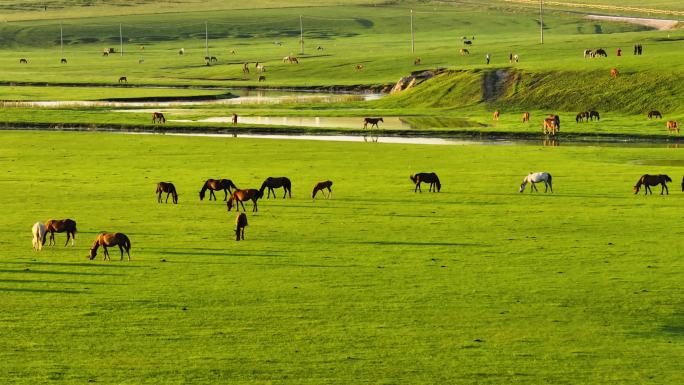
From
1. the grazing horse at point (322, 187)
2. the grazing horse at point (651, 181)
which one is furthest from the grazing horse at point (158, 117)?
the grazing horse at point (651, 181)

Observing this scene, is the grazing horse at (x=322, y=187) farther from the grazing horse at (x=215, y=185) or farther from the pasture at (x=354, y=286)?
the grazing horse at (x=215, y=185)

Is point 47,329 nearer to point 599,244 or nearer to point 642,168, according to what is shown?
point 599,244

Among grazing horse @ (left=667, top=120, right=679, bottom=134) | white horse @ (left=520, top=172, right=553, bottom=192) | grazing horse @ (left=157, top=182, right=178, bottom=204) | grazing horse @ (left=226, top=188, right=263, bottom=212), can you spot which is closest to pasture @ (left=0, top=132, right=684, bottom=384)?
grazing horse @ (left=157, top=182, right=178, bottom=204)

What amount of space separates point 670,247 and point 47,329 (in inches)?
610

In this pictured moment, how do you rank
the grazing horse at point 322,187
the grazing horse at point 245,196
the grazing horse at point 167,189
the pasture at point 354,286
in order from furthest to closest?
1. the grazing horse at point 322,187
2. the grazing horse at point 167,189
3. the grazing horse at point 245,196
4. the pasture at point 354,286

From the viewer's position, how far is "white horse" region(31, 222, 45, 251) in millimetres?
30078

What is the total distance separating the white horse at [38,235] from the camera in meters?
30.1

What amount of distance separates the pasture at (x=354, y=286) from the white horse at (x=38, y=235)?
14.2 inches

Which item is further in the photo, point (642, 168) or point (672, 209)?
point (642, 168)

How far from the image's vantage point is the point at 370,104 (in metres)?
94.6

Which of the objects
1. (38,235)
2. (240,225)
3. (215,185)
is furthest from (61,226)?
(215,185)

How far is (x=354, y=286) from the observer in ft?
84.3

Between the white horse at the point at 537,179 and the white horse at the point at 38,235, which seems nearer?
the white horse at the point at 38,235

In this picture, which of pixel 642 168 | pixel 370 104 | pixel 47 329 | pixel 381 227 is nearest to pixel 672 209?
pixel 381 227
